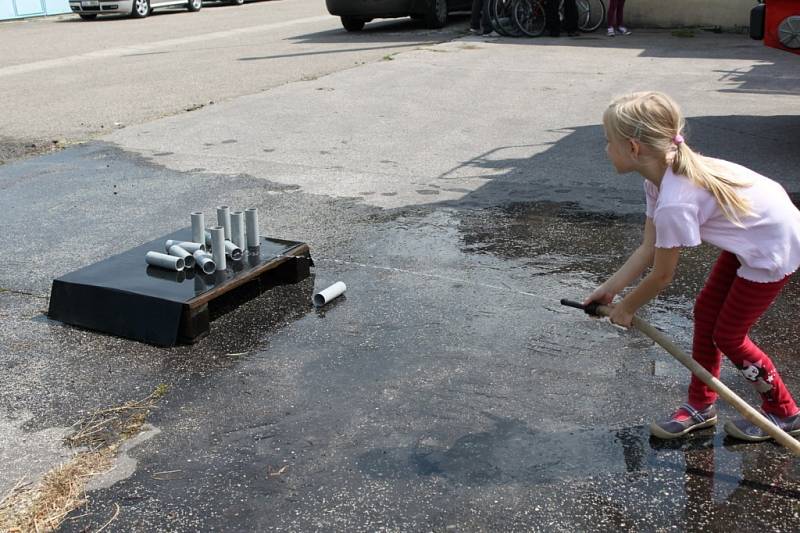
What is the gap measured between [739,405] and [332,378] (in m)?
1.81

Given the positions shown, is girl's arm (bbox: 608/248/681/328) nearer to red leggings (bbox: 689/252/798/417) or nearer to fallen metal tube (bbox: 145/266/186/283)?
red leggings (bbox: 689/252/798/417)

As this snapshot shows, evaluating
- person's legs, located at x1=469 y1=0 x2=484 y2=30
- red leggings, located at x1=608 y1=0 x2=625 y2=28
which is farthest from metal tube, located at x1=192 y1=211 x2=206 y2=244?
red leggings, located at x1=608 y1=0 x2=625 y2=28

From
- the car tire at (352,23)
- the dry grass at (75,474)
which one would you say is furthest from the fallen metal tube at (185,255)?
the car tire at (352,23)

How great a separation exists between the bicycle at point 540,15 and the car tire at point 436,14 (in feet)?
6.88

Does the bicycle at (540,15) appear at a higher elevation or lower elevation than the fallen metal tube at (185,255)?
higher

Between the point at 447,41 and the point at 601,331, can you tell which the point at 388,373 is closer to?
the point at 601,331

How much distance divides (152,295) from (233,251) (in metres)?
0.63

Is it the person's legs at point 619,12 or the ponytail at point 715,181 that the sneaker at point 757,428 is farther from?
the person's legs at point 619,12

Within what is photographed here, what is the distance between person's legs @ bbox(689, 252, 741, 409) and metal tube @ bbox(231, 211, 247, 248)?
2.63 m

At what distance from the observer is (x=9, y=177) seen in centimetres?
811

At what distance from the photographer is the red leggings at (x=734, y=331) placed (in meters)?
3.27

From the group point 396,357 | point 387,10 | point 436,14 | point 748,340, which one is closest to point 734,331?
point 748,340

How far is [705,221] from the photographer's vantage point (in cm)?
308

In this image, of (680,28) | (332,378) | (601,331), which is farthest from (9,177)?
(680,28)
